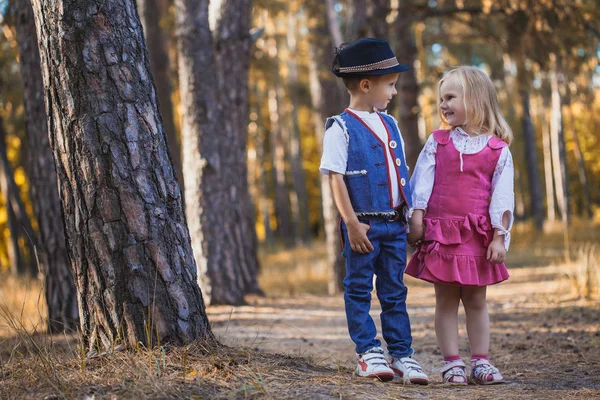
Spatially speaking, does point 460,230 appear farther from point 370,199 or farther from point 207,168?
point 207,168

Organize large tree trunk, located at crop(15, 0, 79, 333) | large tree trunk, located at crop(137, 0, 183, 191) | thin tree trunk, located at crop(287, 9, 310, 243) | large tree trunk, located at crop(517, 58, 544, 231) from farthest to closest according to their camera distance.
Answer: thin tree trunk, located at crop(287, 9, 310, 243), large tree trunk, located at crop(517, 58, 544, 231), large tree trunk, located at crop(137, 0, 183, 191), large tree trunk, located at crop(15, 0, 79, 333)

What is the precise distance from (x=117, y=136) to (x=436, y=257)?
6.01 feet

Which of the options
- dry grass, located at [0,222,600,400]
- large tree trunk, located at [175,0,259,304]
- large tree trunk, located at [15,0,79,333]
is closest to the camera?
dry grass, located at [0,222,600,400]

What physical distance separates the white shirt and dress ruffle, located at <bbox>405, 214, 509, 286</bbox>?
0.31 metres

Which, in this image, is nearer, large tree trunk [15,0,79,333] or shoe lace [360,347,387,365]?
shoe lace [360,347,387,365]

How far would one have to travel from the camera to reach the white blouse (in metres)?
3.85

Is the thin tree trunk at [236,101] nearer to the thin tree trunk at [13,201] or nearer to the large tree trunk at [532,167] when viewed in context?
the thin tree trunk at [13,201]

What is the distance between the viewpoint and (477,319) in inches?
157

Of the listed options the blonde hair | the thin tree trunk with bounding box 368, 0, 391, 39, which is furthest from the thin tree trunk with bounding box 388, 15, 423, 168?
the blonde hair

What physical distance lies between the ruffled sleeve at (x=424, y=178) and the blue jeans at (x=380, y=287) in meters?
0.18

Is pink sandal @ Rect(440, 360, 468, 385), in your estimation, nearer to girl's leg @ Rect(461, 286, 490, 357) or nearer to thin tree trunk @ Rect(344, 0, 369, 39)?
girl's leg @ Rect(461, 286, 490, 357)

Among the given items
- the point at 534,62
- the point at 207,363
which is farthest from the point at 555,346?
the point at 534,62

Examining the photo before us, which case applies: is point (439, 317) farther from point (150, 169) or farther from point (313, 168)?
point (313, 168)

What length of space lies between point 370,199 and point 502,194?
0.76m
